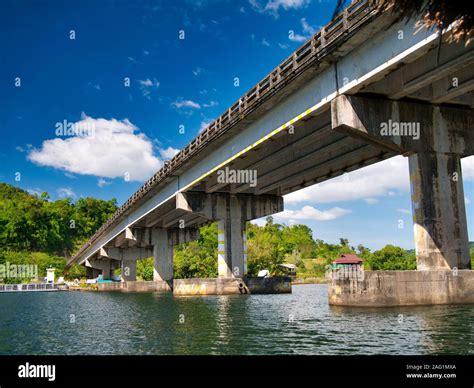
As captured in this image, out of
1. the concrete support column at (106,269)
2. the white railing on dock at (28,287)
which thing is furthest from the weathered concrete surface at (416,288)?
the concrete support column at (106,269)

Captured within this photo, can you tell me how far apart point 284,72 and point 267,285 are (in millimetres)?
26042

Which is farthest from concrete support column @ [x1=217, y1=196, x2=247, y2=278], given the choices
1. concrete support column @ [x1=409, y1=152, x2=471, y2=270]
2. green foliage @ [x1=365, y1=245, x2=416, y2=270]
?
concrete support column @ [x1=409, y1=152, x2=471, y2=270]

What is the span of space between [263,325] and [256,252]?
44.1m

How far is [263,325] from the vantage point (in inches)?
759

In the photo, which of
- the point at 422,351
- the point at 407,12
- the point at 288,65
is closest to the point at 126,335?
the point at 422,351

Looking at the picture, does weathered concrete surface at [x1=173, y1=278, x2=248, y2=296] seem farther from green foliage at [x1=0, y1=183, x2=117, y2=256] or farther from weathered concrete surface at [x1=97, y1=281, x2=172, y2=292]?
green foliage at [x1=0, y1=183, x2=117, y2=256]

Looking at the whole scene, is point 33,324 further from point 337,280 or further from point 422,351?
point 422,351

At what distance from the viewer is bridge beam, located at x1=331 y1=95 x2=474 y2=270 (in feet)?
75.2

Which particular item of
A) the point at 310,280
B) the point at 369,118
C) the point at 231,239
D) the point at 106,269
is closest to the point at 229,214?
the point at 231,239

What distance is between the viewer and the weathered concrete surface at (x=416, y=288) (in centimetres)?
2192

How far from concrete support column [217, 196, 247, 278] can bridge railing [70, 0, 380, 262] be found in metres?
7.66

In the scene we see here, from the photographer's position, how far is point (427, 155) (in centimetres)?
2402

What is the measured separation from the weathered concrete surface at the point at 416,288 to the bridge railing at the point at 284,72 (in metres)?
11.2

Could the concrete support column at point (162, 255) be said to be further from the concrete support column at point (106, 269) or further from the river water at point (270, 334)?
the concrete support column at point (106, 269)
